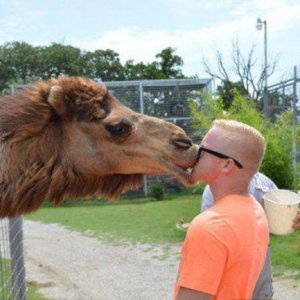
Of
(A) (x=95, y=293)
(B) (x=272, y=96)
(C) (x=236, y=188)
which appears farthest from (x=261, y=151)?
(B) (x=272, y=96)

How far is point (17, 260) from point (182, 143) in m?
2.80

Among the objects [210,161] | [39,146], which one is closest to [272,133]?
[39,146]

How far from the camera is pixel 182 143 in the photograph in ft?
9.09

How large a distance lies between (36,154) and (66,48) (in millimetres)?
37202

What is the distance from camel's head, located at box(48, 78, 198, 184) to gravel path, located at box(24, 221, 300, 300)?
4649 mm

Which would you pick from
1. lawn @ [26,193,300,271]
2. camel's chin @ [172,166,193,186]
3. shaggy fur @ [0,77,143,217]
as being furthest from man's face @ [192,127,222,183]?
lawn @ [26,193,300,271]

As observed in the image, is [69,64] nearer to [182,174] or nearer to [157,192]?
[157,192]

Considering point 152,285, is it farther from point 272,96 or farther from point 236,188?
point 272,96

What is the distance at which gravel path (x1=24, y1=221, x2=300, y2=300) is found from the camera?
7.36 metres

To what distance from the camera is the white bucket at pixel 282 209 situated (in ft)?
19.3

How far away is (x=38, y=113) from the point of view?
8.96 ft

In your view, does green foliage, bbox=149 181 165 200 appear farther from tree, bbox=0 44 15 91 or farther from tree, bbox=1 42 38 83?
tree, bbox=0 44 15 91

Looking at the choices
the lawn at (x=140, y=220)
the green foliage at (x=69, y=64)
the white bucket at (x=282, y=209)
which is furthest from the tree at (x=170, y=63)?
the white bucket at (x=282, y=209)

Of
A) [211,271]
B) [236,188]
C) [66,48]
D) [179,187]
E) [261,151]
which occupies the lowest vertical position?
[179,187]
